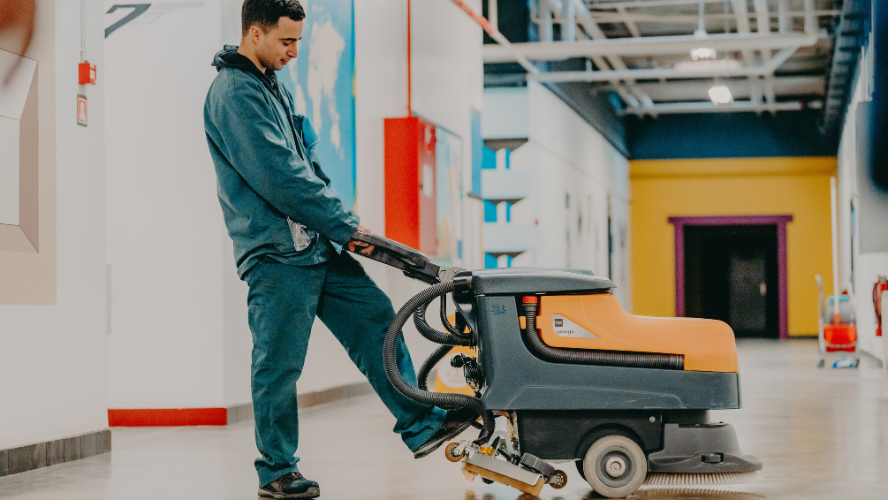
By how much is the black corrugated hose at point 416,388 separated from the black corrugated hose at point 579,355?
7.4 inches

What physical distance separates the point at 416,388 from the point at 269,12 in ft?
3.13

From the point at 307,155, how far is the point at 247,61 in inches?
12.5

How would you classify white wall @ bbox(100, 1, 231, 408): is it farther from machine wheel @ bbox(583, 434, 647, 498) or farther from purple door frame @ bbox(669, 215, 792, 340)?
purple door frame @ bbox(669, 215, 792, 340)

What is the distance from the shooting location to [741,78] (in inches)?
571

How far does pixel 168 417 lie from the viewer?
467 centimetres

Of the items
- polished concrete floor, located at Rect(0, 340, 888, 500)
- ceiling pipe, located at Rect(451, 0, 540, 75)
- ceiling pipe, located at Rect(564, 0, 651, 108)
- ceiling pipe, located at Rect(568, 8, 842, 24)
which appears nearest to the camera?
polished concrete floor, located at Rect(0, 340, 888, 500)

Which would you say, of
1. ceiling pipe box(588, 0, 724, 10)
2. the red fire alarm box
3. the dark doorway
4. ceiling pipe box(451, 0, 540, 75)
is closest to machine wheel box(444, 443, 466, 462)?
the red fire alarm box

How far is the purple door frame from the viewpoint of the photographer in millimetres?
16641

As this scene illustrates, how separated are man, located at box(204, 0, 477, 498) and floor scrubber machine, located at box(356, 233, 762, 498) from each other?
0.12m

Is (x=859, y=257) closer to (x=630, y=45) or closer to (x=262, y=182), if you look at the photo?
(x=630, y=45)

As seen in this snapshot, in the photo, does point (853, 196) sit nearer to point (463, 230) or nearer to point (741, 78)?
point (741, 78)

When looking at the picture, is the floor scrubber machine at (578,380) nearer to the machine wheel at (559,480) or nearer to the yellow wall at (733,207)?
the machine wheel at (559,480)

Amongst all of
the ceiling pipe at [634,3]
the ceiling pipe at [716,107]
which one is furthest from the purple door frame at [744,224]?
the ceiling pipe at [634,3]

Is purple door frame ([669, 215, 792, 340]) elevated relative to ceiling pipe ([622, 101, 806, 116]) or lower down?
lower down
